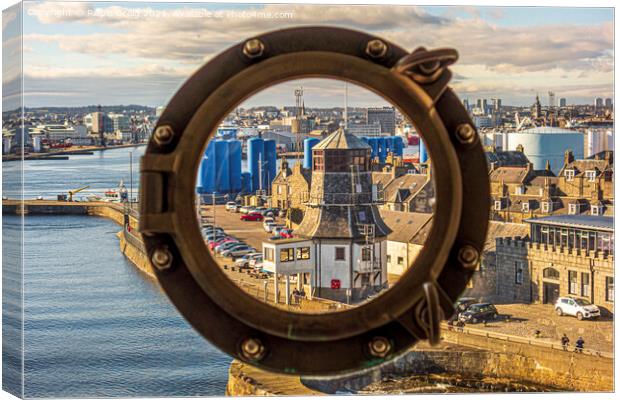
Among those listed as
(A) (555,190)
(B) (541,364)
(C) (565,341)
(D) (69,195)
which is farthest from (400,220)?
(D) (69,195)

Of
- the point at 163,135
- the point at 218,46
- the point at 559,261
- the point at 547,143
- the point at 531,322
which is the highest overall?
the point at 218,46

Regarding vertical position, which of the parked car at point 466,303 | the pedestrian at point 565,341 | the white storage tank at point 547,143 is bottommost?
the pedestrian at point 565,341

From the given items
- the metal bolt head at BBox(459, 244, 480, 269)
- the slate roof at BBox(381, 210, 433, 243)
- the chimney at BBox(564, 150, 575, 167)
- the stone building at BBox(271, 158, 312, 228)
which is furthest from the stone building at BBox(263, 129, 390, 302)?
the metal bolt head at BBox(459, 244, 480, 269)

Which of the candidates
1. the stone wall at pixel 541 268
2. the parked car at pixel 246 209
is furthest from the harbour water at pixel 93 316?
the stone wall at pixel 541 268

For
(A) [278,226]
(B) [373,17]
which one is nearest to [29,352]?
(A) [278,226]

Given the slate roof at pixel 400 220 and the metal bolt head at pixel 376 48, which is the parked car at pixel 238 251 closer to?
the slate roof at pixel 400 220

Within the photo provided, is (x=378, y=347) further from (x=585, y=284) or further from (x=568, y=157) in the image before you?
(x=568, y=157)
